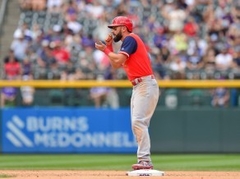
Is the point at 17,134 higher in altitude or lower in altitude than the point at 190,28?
lower

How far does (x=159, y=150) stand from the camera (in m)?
18.2

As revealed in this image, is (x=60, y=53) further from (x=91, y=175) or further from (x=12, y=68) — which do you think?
(x=91, y=175)

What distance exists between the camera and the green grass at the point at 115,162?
14.1m

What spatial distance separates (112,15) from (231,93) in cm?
518

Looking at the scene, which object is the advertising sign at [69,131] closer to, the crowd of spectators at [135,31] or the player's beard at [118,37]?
the crowd of spectators at [135,31]

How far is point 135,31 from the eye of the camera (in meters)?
21.3

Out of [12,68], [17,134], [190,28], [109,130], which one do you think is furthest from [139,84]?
[190,28]

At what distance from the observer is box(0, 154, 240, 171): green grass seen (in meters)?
14.1

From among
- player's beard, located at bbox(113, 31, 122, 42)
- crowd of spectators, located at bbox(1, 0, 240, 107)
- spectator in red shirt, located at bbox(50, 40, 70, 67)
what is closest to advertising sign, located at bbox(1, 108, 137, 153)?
crowd of spectators, located at bbox(1, 0, 240, 107)

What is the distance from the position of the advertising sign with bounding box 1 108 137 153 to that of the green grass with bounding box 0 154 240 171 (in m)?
0.39

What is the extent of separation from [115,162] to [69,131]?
2.78 metres

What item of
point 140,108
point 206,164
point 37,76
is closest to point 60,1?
point 37,76

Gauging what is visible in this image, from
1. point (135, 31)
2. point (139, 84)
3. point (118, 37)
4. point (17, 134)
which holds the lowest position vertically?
point (17, 134)

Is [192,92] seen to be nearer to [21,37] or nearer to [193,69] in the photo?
[193,69]
